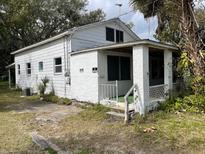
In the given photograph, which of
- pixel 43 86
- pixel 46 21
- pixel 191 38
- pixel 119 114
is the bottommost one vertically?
pixel 119 114

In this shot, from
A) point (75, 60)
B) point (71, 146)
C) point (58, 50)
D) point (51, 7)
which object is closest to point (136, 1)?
point (75, 60)

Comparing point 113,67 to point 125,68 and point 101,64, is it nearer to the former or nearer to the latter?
point 101,64

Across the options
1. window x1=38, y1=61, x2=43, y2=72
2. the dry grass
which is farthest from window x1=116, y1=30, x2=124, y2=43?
the dry grass

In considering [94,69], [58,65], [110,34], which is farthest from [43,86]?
[94,69]

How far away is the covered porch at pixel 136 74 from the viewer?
9031 mm

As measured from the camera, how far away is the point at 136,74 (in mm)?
9195

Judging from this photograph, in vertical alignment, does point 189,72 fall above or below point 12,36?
below

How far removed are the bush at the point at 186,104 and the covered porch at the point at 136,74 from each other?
47 centimetres

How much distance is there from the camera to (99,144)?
631cm

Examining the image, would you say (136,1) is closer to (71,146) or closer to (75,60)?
(75,60)

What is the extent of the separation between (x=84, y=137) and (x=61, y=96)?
300 inches

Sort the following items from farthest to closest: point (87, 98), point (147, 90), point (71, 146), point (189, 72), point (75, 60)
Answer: point (75, 60) → point (87, 98) → point (189, 72) → point (147, 90) → point (71, 146)

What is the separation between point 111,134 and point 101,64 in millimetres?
4735

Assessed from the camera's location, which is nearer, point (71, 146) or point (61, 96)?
point (71, 146)
